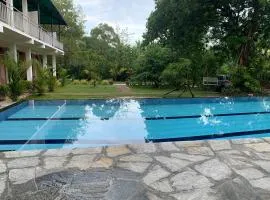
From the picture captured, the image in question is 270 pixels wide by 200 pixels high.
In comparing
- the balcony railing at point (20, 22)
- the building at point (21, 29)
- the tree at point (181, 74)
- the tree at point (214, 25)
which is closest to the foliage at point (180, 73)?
the tree at point (181, 74)

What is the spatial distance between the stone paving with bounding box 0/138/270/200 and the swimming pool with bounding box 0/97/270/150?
8.70 feet

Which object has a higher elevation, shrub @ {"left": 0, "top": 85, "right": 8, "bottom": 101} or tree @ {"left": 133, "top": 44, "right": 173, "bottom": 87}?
tree @ {"left": 133, "top": 44, "right": 173, "bottom": 87}

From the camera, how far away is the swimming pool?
294 inches

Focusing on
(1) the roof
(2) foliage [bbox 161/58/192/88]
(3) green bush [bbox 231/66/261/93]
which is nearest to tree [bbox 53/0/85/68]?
(1) the roof

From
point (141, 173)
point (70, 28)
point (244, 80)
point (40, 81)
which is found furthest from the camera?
point (70, 28)

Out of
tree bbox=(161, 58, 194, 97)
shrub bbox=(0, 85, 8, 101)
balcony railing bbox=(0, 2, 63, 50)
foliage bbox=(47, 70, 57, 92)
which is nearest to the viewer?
balcony railing bbox=(0, 2, 63, 50)

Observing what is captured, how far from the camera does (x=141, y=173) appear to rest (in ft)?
12.1

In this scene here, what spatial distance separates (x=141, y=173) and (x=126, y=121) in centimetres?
600

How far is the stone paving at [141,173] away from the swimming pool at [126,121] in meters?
2.65

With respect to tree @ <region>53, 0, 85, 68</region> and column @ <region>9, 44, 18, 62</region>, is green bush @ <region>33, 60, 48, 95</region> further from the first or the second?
tree @ <region>53, 0, 85, 68</region>

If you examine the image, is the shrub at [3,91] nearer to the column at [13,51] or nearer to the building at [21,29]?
the building at [21,29]

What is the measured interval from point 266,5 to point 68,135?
478 inches

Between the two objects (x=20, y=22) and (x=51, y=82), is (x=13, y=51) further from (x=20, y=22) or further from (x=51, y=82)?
(x=51, y=82)

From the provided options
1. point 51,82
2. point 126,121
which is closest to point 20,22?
point 51,82
